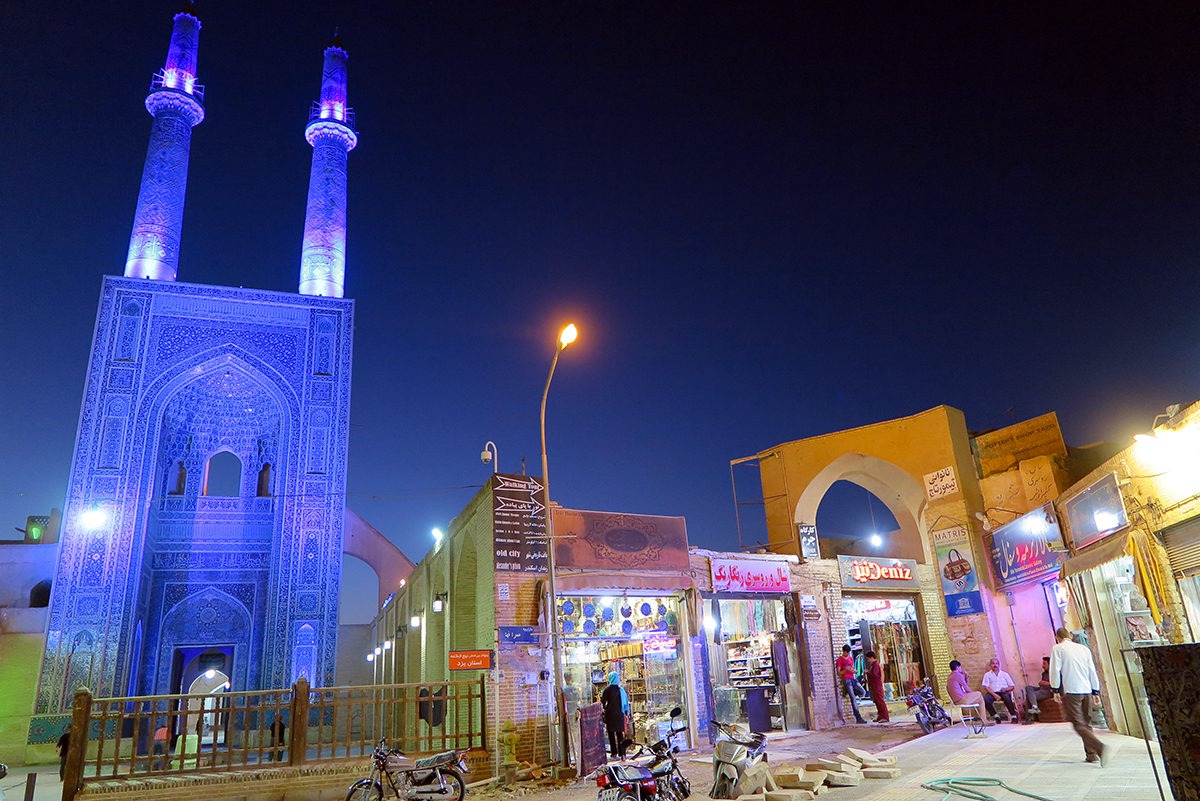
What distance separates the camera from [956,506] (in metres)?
17.2

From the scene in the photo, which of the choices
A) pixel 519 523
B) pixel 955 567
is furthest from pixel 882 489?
pixel 519 523

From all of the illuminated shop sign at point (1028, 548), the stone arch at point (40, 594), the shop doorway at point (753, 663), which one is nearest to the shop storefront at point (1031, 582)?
the illuminated shop sign at point (1028, 548)

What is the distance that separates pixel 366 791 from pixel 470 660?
2849mm

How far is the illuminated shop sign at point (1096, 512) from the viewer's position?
999 cm

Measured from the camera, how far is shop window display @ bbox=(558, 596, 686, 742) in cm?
1326

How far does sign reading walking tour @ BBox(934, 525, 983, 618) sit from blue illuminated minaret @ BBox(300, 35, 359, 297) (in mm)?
19537

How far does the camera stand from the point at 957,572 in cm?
1694

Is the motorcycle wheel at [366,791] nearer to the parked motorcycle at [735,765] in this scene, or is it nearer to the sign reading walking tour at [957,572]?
the parked motorcycle at [735,765]

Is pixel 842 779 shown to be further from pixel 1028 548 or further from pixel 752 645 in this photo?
pixel 1028 548

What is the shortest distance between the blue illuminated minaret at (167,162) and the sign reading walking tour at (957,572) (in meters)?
23.1

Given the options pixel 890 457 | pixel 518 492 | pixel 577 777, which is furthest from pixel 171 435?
pixel 890 457

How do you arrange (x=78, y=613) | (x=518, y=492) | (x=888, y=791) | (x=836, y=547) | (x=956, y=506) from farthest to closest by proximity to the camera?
(x=836, y=547) < (x=78, y=613) < (x=956, y=506) < (x=518, y=492) < (x=888, y=791)

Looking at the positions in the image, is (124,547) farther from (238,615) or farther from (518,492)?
(518,492)

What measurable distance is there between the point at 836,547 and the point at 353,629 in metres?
21.9
